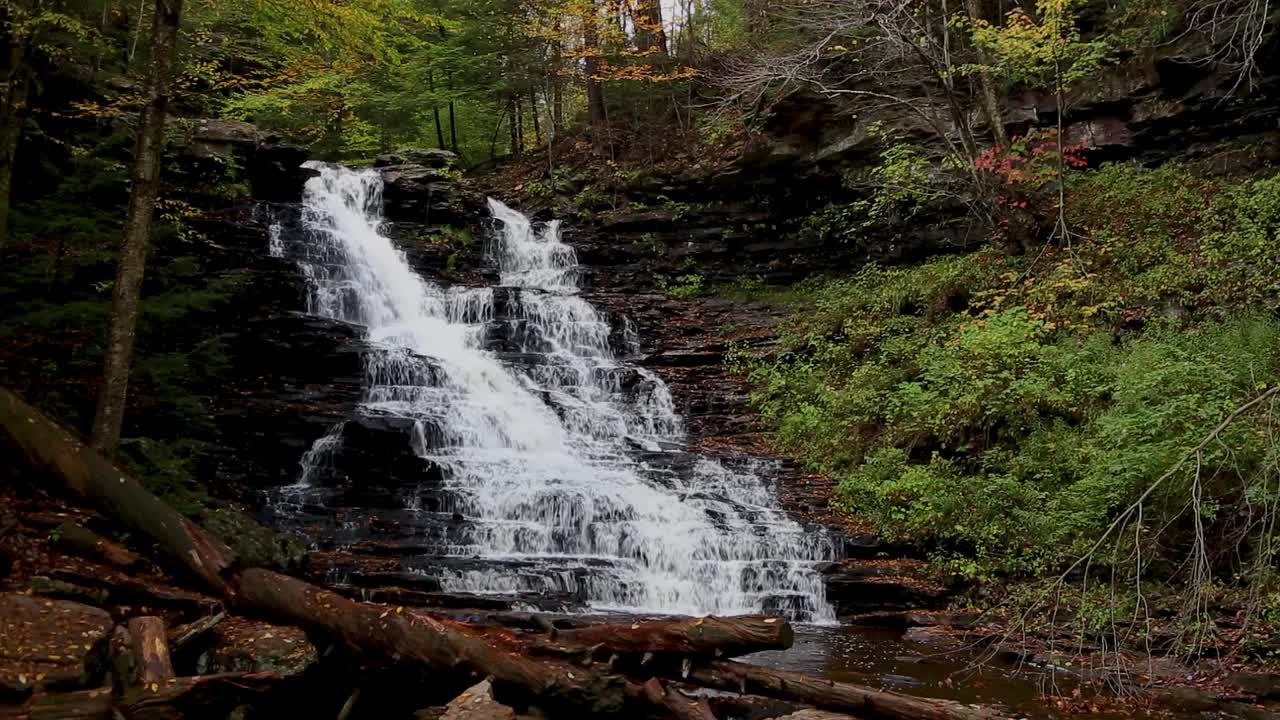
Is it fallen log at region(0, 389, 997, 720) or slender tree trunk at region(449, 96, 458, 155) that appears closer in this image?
fallen log at region(0, 389, 997, 720)

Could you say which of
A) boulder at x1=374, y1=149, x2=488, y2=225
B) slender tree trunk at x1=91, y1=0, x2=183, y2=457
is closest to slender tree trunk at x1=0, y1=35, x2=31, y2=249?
slender tree trunk at x1=91, y1=0, x2=183, y2=457

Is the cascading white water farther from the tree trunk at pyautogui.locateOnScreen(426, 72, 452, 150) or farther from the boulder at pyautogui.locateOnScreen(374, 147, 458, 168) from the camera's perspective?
the tree trunk at pyautogui.locateOnScreen(426, 72, 452, 150)

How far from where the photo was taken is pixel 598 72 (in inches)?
872

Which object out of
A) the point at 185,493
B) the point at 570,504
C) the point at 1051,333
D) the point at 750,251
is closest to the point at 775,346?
the point at 750,251

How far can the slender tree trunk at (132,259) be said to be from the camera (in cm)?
669

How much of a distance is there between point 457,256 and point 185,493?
13.3m

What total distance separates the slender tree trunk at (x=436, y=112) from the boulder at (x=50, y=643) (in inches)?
835

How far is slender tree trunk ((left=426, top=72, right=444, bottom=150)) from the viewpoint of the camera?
24.6m

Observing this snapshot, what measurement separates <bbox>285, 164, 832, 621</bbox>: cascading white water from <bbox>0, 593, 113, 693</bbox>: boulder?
4.35 meters

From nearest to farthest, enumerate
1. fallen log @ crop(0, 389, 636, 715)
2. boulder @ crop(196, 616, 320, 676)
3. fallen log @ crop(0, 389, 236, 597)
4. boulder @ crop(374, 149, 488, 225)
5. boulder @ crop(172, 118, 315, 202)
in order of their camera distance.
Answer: fallen log @ crop(0, 389, 636, 715) < boulder @ crop(196, 616, 320, 676) < fallen log @ crop(0, 389, 236, 597) < boulder @ crop(172, 118, 315, 202) < boulder @ crop(374, 149, 488, 225)

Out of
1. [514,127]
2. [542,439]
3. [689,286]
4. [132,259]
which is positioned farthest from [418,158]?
[132,259]

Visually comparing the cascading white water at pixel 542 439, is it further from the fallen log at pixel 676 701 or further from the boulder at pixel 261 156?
the fallen log at pixel 676 701

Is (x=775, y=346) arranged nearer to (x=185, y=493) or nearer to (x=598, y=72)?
(x=598, y=72)

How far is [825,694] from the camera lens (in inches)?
196
